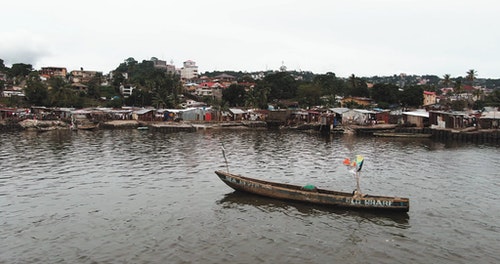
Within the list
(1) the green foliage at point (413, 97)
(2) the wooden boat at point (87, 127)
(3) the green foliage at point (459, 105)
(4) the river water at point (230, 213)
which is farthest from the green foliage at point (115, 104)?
(3) the green foliage at point (459, 105)

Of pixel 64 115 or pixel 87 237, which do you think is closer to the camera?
pixel 87 237

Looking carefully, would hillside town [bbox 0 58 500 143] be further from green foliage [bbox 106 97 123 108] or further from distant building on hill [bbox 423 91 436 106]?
distant building on hill [bbox 423 91 436 106]

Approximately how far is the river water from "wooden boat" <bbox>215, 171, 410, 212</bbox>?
490 millimetres

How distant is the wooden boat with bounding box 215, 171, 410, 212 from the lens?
19.5m

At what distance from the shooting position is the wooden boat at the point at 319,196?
19484 mm

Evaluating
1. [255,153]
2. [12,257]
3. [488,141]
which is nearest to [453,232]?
[12,257]

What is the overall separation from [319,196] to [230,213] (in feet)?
16.9

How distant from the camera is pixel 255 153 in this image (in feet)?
135

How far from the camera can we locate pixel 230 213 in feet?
67.5

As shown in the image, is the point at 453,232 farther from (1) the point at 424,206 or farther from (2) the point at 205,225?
(2) the point at 205,225

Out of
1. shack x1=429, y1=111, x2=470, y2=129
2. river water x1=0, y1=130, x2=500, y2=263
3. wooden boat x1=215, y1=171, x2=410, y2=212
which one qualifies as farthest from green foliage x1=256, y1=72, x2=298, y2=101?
wooden boat x1=215, y1=171, x2=410, y2=212

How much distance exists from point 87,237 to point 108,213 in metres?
3.38

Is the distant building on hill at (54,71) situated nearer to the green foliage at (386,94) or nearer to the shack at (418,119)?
the green foliage at (386,94)

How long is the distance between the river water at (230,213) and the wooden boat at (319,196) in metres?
0.49
